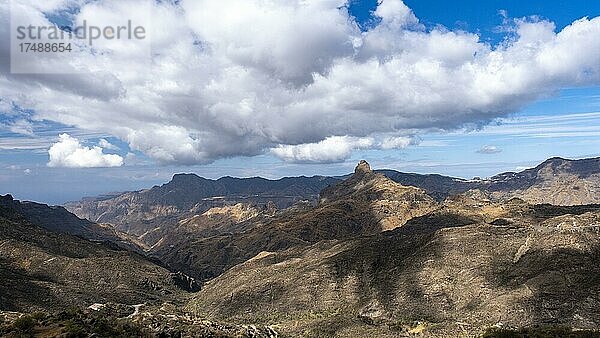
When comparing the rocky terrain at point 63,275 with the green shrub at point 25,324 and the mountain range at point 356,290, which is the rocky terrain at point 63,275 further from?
the green shrub at point 25,324

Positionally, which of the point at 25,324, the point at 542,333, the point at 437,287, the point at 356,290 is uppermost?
the point at 25,324

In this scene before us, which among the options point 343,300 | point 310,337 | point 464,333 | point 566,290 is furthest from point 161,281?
point 566,290

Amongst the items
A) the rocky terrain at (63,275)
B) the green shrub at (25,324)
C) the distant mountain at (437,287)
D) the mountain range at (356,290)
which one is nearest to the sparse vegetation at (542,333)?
the mountain range at (356,290)

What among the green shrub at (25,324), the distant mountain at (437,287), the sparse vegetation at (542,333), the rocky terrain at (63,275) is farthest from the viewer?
the rocky terrain at (63,275)

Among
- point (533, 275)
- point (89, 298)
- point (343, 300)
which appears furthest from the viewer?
point (89, 298)

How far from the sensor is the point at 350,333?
9881 cm

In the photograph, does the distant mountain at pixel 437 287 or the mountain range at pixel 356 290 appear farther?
the distant mountain at pixel 437 287

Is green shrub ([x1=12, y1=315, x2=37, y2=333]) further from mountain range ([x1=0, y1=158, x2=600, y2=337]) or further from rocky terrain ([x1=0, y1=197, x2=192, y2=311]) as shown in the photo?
rocky terrain ([x1=0, y1=197, x2=192, y2=311])

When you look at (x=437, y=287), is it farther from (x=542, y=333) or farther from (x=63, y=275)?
(x=63, y=275)

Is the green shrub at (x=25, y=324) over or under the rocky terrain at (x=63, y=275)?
over

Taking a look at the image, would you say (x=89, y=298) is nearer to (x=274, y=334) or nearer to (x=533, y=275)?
(x=274, y=334)

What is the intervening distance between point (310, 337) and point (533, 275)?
53186 mm

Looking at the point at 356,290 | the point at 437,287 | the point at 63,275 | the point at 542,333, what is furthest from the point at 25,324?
the point at 63,275

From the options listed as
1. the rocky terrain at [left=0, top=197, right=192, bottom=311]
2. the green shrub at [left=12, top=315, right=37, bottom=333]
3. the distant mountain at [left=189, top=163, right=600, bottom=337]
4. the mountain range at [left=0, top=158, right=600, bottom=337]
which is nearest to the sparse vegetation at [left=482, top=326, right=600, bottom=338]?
the mountain range at [left=0, top=158, right=600, bottom=337]
